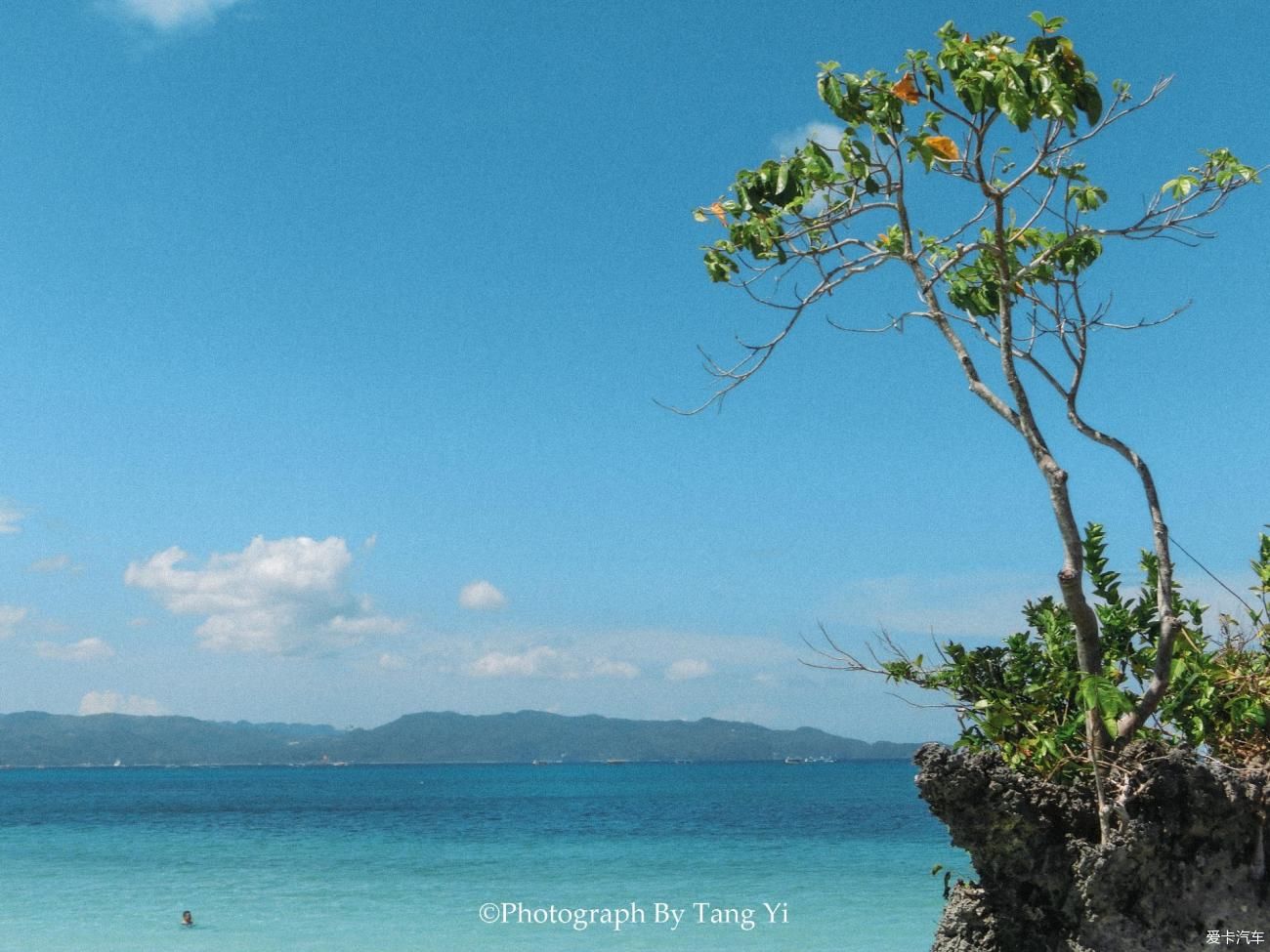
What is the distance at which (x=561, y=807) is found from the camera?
173ft

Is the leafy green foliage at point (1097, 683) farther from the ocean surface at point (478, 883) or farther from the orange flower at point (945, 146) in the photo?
the orange flower at point (945, 146)

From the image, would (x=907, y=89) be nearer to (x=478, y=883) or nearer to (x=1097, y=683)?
(x=1097, y=683)

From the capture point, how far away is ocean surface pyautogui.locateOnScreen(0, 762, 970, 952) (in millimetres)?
15430

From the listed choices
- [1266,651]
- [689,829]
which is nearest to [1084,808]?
[1266,651]

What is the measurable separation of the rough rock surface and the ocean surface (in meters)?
0.56

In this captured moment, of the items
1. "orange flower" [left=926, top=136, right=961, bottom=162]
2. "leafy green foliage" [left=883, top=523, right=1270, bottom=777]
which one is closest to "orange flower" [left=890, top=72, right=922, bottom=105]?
"orange flower" [left=926, top=136, right=961, bottom=162]

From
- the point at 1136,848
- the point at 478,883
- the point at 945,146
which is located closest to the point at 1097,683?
the point at 1136,848

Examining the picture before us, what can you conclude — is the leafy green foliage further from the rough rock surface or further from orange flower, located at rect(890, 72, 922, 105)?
orange flower, located at rect(890, 72, 922, 105)

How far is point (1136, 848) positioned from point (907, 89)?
336cm

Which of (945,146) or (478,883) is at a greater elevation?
(945,146)

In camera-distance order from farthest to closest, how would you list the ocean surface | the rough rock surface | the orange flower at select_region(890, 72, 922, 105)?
1. the ocean surface
2. the orange flower at select_region(890, 72, 922, 105)
3. the rough rock surface

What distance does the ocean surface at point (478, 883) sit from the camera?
1543cm

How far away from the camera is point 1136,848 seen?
15.0ft

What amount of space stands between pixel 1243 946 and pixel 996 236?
3.10 m
